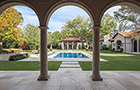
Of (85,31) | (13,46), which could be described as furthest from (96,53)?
(13,46)

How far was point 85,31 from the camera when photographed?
29.9m

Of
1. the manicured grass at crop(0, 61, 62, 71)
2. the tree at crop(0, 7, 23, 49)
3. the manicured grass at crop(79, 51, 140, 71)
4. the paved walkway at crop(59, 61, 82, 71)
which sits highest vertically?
the tree at crop(0, 7, 23, 49)

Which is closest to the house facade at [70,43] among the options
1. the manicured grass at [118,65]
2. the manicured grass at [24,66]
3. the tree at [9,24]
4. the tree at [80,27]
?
the tree at [80,27]

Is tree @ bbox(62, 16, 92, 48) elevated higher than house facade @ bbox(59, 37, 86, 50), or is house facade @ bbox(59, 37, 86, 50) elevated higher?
tree @ bbox(62, 16, 92, 48)

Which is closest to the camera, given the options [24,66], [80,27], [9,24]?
[24,66]

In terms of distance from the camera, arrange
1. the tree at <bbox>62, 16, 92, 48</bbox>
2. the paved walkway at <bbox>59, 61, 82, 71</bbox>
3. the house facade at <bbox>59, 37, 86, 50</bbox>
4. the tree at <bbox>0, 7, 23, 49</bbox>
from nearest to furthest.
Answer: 1. the paved walkway at <bbox>59, 61, 82, 71</bbox>
2. the tree at <bbox>0, 7, 23, 49</bbox>
3. the tree at <bbox>62, 16, 92, 48</bbox>
4. the house facade at <bbox>59, 37, 86, 50</bbox>

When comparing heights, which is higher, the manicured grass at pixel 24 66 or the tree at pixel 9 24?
the tree at pixel 9 24

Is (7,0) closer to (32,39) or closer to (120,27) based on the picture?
(32,39)

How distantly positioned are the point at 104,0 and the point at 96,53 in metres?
2.92

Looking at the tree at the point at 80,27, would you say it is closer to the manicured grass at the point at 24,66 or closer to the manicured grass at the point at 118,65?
the manicured grass at the point at 118,65

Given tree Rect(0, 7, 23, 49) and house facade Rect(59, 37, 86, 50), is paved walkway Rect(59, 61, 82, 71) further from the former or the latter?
house facade Rect(59, 37, 86, 50)

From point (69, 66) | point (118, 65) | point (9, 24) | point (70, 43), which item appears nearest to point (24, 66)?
point (69, 66)

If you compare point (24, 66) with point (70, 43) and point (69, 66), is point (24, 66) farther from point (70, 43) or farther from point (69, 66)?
point (70, 43)

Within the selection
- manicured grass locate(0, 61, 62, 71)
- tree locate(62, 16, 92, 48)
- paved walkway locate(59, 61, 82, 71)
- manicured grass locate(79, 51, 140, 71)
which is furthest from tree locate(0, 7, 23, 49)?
tree locate(62, 16, 92, 48)
